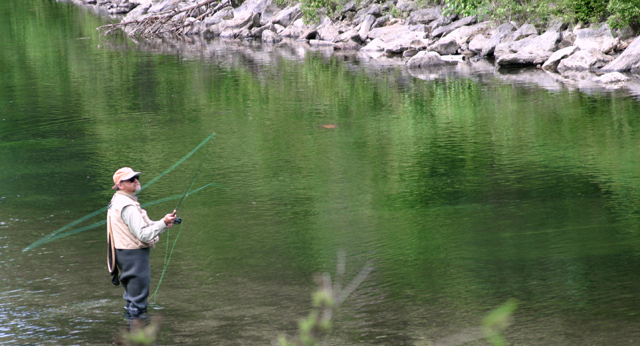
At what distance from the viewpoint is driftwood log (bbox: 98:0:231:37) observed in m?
38.3

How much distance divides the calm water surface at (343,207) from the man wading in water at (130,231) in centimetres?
51

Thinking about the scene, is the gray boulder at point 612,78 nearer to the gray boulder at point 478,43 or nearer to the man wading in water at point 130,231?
the gray boulder at point 478,43

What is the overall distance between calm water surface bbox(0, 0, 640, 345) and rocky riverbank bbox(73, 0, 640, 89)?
4006mm

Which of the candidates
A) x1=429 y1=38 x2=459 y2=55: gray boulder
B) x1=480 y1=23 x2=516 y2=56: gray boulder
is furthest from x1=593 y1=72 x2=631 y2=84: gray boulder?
x1=429 y1=38 x2=459 y2=55: gray boulder

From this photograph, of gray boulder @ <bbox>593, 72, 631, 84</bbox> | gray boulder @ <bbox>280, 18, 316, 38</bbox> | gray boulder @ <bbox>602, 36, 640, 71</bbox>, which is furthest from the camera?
gray boulder @ <bbox>280, 18, 316, 38</bbox>

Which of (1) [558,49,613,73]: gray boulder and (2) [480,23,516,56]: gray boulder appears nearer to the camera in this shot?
(1) [558,49,613,73]: gray boulder

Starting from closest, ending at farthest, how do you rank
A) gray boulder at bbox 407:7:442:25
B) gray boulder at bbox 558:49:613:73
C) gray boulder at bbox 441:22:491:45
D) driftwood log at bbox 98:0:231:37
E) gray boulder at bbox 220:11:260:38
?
gray boulder at bbox 558:49:613:73 → gray boulder at bbox 441:22:491:45 → gray boulder at bbox 407:7:442:25 → gray boulder at bbox 220:11:260:38 → driftwood log at bbox 98:0:231:37

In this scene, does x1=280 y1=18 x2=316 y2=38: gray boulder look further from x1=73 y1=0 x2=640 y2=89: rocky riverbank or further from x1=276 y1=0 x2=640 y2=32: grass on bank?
x1=276 y1=0 x2=640 y2=32: grass on bank

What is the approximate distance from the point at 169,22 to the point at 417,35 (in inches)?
619

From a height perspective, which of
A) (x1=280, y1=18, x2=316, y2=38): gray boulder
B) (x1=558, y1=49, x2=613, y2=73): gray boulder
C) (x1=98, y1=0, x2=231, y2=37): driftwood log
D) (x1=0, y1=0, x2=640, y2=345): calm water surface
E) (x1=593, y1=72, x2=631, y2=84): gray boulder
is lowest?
(x1=0, y1=0, x2=640, y2=345): calm water surface

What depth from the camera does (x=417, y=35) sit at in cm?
2953

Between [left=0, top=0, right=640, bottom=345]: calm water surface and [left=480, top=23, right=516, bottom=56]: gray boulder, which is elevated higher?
[left=480, top=23, right=516, bottom=56]: gray boulder

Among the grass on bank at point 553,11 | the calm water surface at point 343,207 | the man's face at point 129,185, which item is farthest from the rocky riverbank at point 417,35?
the man's face at point 129,185

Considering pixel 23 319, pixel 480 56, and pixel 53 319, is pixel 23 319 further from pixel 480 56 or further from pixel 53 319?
pixel 480 56
